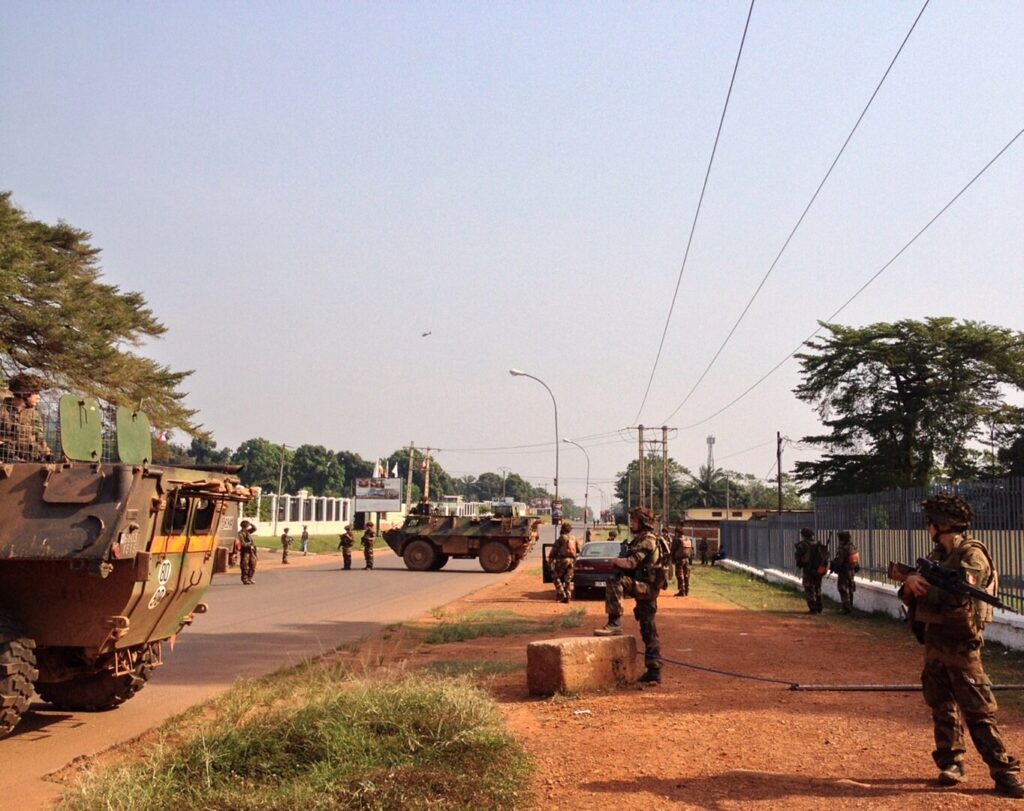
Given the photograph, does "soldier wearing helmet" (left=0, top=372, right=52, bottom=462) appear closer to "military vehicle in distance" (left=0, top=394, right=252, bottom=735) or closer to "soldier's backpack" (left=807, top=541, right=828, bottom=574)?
"military vehicle in distance" (left=0, top=394, right=252, bottom=735)

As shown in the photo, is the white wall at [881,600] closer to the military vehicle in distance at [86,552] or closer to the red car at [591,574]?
the red car at [591,574]

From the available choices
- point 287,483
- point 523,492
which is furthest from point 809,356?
point 523,492

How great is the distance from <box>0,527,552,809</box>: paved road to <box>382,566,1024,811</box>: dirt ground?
222cm

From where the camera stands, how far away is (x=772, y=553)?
29938mm

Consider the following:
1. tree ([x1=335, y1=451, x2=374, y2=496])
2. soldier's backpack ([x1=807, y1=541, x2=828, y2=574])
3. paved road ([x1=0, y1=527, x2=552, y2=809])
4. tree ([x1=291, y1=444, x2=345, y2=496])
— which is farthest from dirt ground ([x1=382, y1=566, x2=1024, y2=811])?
tree ([x1=335, y1=451, x2=374, y2=496])

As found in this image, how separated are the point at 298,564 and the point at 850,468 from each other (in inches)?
906

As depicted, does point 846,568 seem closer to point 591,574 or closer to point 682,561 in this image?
point 682,561

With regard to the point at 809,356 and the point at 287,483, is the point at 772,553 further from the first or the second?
the point at 287,483

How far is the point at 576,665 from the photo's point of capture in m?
8.68

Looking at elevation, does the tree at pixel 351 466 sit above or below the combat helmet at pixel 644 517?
above

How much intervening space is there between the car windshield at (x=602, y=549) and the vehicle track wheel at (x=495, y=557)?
11.4 m

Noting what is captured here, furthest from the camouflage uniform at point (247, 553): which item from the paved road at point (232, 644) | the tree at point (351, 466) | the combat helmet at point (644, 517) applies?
the tree at point (351, 466)

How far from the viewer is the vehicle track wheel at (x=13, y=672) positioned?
6.54 m

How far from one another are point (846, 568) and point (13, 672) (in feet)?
47.3
